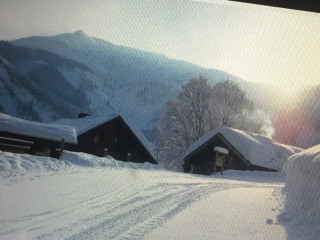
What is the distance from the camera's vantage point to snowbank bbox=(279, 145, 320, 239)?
3.25m

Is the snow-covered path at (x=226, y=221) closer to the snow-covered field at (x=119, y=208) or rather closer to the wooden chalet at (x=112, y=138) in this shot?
the snow-covered field at (x=119, y=208)

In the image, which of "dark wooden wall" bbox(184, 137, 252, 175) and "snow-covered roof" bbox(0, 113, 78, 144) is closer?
"snow-covered roof" bbox(0, 113, 78, 144)

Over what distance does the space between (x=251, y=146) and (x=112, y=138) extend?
21.3 ft

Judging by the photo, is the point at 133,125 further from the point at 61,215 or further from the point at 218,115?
the point at 61,215

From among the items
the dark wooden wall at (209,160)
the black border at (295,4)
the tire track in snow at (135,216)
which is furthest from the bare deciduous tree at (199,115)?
the black border at (295,4)

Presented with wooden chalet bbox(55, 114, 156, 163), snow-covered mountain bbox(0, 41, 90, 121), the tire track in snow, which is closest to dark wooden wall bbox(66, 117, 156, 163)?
wooden chalet bbox(55, 114, 156, 163)

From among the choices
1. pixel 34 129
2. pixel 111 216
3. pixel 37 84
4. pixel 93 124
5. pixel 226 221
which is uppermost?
pixel 37 84

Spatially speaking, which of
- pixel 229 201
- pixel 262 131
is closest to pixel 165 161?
pixel 262 131

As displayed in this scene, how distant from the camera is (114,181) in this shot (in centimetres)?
631

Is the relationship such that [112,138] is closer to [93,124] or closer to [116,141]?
[116,141]

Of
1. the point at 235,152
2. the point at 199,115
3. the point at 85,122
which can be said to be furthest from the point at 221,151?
the point at 85,122

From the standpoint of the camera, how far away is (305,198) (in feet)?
12.5

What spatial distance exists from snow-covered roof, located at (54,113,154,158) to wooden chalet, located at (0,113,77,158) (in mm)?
1114

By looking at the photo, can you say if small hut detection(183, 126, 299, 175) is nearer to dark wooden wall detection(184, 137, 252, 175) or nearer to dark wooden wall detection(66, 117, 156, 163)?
dark wooden wall detection(184, 137, 252, 175)
